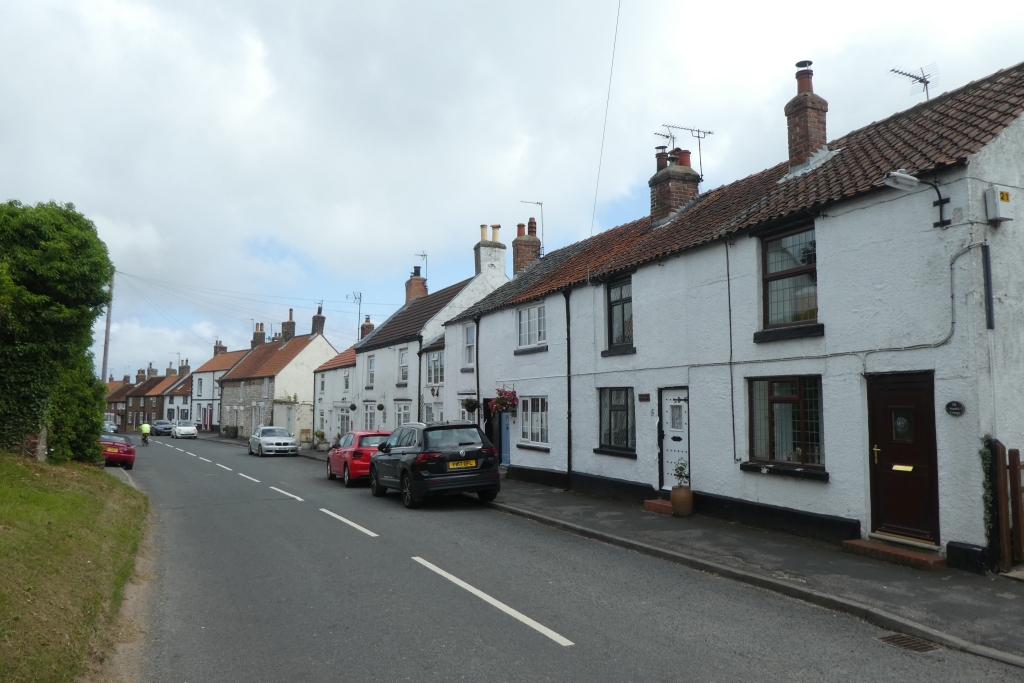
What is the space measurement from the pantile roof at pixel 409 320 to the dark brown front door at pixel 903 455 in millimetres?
21193

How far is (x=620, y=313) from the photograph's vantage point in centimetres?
1562

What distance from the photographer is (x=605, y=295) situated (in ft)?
52.4

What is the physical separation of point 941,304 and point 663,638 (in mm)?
5529

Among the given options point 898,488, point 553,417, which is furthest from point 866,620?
point 553,417

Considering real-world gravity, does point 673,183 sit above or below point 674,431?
above

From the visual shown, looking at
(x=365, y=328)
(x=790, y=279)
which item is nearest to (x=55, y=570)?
(x=790, y=279)

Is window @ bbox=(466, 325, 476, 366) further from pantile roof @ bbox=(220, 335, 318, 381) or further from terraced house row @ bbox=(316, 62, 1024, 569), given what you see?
pantile roof @ bbox=(220, 335, 318, 381)

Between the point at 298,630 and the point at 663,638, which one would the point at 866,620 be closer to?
the point at 663,638

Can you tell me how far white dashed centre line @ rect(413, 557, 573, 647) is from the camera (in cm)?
627

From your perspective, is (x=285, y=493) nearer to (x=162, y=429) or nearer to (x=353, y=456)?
(x=353, y=456)

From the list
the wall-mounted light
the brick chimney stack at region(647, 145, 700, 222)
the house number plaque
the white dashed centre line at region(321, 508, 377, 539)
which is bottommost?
the white dashed centre line at region(321, 508, 377, 539)

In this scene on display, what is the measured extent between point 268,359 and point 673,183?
4525 centimetres

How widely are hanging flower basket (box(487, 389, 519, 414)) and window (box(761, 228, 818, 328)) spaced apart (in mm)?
9424

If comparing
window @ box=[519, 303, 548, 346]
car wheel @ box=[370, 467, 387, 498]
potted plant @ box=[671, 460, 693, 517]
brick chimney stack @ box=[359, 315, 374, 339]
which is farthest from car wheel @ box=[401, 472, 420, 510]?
brick chimney stack @ box=[359, 315, 374, 339]
